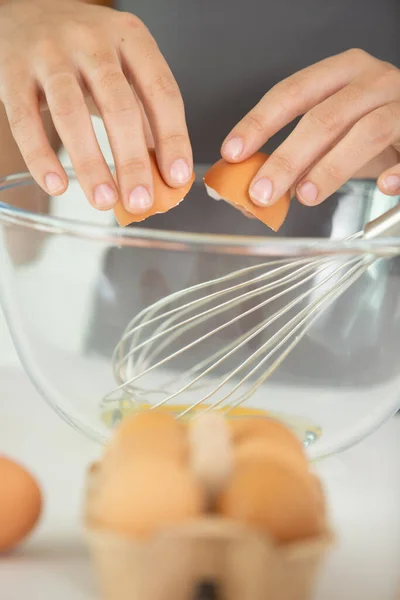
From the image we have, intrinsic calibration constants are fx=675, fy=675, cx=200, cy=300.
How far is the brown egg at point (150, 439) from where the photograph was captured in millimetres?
223

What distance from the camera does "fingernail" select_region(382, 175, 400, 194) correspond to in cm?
57

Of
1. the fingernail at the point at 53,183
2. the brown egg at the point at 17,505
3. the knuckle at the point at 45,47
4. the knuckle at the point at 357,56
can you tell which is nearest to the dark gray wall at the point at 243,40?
the knuckle at the point at 357,56

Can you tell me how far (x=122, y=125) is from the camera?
521 mm

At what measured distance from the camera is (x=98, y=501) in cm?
22

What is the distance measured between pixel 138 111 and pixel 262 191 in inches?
4.7

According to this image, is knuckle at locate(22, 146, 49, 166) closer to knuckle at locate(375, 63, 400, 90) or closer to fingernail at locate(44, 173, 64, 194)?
fingernail at locate(44, 173, 64, 194)

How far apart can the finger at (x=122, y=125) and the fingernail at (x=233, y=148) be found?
65 millimetres

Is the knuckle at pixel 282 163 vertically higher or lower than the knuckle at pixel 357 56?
lower

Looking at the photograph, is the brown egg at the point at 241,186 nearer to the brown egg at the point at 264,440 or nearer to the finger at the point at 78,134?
the finger at the point at 78,134

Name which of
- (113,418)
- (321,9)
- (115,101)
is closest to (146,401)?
(113,418)

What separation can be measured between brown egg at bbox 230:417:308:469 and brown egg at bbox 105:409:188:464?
19 mm

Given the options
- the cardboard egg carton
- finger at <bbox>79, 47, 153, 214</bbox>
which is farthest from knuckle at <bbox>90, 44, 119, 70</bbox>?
the cardboard egg carton

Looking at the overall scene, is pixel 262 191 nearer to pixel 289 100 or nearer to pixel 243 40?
pixel 289 100

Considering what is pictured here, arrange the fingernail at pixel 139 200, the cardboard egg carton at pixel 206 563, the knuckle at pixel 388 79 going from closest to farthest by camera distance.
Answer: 1. the cardboard egg carton at pixel 206 563
2. the fingernail at pixel 139 200
3. the knuckle at pixel 388 79
